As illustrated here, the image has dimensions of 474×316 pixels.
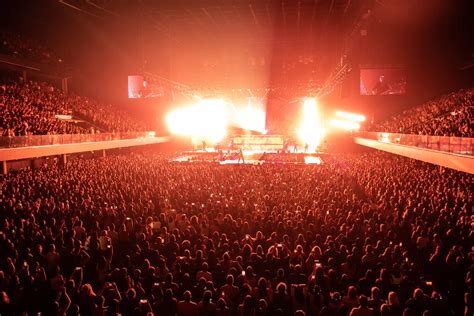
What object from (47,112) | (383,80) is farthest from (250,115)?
(47,112)

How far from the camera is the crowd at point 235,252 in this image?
607 cm

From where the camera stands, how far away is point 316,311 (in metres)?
6.25

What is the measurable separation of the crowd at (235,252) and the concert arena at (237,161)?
45mm

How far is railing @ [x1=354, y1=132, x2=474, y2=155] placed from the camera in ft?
53.3

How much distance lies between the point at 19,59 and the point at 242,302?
35186 mm

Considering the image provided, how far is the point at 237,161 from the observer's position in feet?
98.5

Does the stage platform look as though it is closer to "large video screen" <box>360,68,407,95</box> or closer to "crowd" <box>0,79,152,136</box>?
"crowd" <box>0,79,152,136</box>

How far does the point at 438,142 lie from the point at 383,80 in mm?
20932

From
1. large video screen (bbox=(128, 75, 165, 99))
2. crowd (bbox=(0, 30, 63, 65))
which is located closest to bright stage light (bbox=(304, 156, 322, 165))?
large video screen (bbox=(128, 75, 165, 99))

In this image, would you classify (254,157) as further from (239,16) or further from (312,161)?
(239,16)

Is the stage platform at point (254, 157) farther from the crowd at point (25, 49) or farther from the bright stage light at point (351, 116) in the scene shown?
the crowd at point (25, 49)

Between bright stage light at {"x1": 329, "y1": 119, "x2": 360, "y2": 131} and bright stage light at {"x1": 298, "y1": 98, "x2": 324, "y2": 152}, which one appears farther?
bright stage light at {"x1": 329, "y1": 119, "x2": 360, "y2": 131}

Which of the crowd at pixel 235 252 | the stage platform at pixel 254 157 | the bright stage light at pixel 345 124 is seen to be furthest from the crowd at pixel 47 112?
the bright stage light at pixel 345 124

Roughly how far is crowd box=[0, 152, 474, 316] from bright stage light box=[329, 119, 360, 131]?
27128mm
